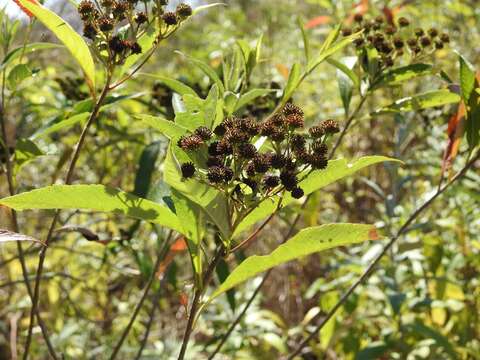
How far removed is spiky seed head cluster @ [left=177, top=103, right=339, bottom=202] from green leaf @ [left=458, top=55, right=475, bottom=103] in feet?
1.74

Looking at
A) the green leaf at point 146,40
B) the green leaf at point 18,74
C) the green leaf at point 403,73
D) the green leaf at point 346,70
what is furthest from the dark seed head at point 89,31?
the green leaf at point 403,73

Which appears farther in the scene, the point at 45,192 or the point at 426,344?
the point at 426,344

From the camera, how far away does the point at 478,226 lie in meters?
2.54

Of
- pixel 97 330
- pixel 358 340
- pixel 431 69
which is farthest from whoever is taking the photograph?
pixel 97 330

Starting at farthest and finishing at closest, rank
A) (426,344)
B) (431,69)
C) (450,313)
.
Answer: (450,313), (426,344), (431,69)

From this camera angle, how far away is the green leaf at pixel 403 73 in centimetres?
150

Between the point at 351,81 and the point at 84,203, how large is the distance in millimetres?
1013

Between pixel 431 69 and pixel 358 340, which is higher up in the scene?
pixel 431 69

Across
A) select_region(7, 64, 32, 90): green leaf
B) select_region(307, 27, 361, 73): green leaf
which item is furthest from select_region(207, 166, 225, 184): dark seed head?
select_region(7, 64, 32, 90): green leaf

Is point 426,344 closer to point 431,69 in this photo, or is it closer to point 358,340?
point 358,340

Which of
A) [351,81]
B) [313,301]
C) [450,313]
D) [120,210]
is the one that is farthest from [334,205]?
[120,210]

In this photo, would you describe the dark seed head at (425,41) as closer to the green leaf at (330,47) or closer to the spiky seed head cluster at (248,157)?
the green leaf at (330,47)

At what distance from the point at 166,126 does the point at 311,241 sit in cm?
28

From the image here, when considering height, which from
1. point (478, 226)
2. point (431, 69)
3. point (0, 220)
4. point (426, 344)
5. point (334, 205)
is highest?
point (334, 205)
